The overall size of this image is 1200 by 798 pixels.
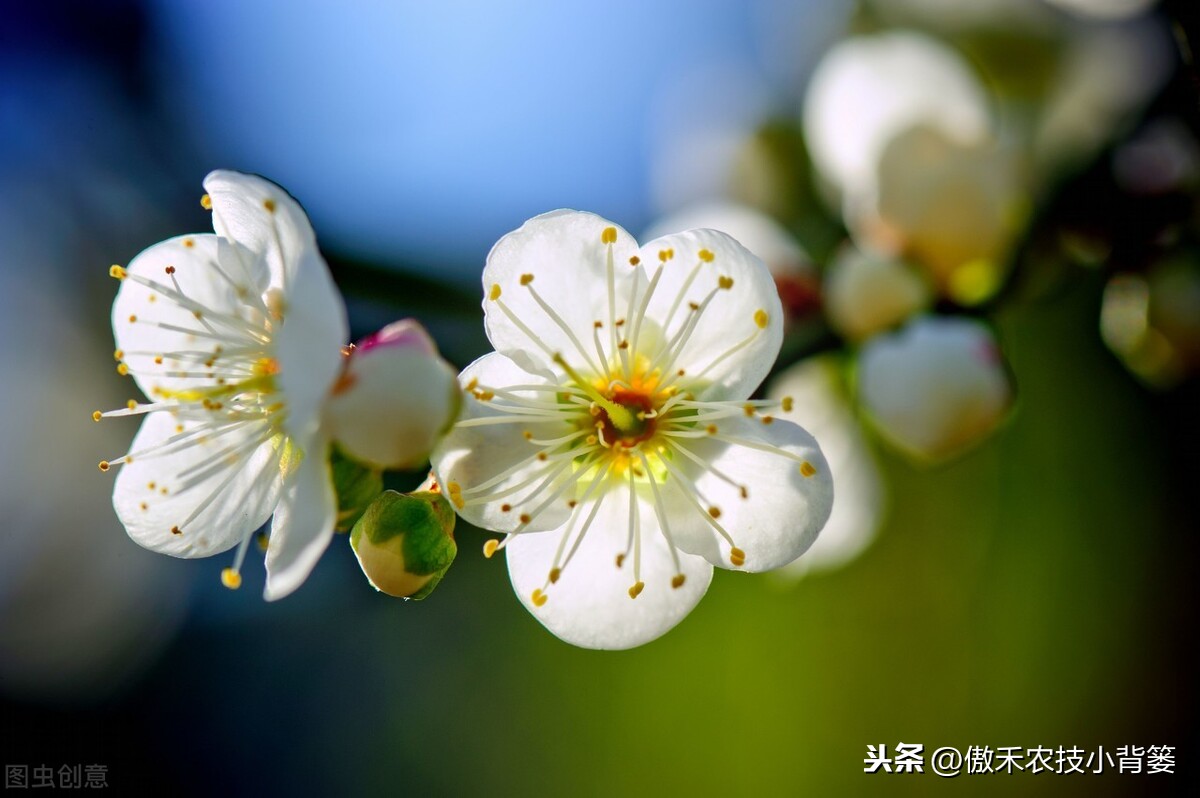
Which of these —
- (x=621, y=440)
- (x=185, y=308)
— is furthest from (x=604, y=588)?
(x=185, y=308)

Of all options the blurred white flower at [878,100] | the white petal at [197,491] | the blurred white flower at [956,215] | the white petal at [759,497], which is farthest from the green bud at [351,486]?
the blurred white flower at [878,100]

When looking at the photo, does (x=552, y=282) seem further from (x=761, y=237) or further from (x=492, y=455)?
(x=761, y=237)

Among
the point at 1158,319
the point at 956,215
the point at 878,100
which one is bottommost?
the point at 1158,319

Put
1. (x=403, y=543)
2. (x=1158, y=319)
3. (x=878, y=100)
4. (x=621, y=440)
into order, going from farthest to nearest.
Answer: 1. (x=878, y=100)
2. (x=1158, y=319)
3. (x=621, y=440)
4. (x=403, y=543)

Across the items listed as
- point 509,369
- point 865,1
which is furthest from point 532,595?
point 865,1

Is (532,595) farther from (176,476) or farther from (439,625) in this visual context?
(439,625)

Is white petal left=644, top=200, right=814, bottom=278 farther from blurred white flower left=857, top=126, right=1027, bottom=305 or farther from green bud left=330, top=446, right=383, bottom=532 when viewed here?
green bud left=330, top=446, right=383, bottom=532
